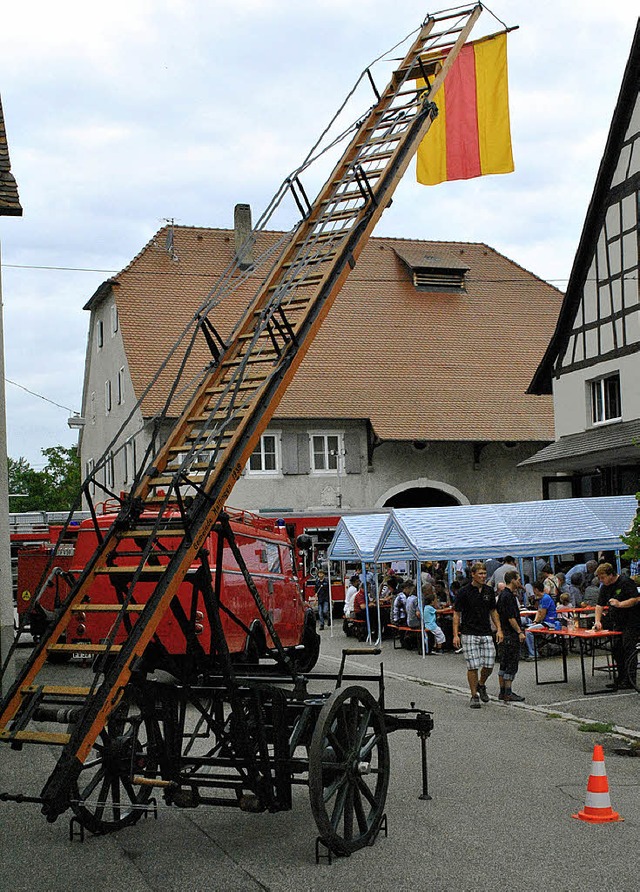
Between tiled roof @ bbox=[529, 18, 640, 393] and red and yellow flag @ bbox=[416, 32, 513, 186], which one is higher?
tiled roof @ bbox=[529, 18, 640, 393]

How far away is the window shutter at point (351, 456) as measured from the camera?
40562mm

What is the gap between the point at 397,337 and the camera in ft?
146

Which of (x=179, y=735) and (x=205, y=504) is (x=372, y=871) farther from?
(x=205, y=504)

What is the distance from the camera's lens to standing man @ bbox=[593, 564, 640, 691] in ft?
49.3

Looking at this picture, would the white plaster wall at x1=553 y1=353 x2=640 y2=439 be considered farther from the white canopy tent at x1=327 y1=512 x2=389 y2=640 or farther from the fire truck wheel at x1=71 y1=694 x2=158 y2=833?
the fire truck wheel at x1=71 y1=694 x2=158 y2=833

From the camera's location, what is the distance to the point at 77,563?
16.1 metres

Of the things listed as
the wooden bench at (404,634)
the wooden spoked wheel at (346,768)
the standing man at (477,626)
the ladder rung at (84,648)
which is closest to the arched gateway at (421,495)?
the wooden bench at (404,634)

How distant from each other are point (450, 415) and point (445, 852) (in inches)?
1372

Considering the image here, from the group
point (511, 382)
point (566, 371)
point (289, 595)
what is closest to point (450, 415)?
point (511, 382)

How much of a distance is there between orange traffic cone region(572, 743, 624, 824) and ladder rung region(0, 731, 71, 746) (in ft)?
12.5

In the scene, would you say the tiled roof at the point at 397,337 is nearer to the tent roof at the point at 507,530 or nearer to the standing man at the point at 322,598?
the standing man at the point at 322,598

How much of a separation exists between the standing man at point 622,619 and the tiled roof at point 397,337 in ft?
78.3

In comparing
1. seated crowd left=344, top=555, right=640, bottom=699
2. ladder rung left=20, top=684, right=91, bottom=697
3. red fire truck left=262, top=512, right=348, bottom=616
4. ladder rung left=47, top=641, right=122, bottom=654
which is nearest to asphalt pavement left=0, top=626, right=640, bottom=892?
ladder rung left=20, top=684, right=91, bottom=697

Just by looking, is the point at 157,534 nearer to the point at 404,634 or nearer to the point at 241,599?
the point at 241,599
